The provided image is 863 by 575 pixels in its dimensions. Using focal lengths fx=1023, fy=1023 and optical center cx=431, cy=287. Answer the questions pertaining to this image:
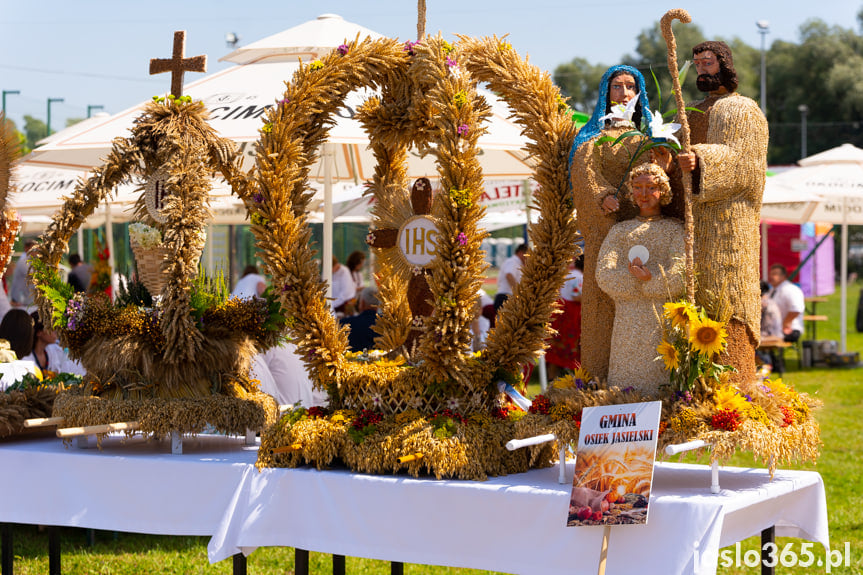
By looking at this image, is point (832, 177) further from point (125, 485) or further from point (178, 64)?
point (125, 485)

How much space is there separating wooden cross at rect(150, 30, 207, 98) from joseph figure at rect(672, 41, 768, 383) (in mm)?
1865

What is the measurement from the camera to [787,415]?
9.12 ft

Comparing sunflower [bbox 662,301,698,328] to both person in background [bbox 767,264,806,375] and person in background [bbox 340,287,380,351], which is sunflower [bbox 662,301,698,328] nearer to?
person in background [bbox 340,287,380,351]

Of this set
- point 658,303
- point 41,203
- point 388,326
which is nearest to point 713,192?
point 658,303

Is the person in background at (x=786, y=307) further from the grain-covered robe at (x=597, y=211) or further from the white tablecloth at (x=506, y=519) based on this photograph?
the grain-covered robe at (x=597, y=211)

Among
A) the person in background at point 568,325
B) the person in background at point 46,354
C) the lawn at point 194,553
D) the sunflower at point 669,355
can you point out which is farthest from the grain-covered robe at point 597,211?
the person in background at point 568,325

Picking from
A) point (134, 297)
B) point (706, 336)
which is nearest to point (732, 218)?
point (706, 336)

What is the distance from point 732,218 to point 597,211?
0.38m

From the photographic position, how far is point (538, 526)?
2.79m

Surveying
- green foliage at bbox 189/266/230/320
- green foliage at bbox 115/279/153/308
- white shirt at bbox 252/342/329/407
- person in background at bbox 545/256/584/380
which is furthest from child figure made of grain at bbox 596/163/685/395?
person in background at bbox 545/256/584/380

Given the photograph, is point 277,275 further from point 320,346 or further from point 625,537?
point 625,537

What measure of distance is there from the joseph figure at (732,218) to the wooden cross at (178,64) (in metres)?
1.86

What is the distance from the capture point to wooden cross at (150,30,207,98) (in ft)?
12.3

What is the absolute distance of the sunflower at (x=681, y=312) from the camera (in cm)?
271
